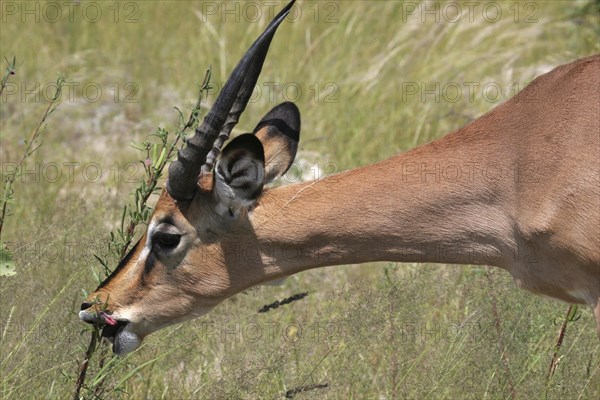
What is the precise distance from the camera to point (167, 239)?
495 centimetres

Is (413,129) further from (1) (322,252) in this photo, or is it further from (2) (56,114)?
(1) (322,252)

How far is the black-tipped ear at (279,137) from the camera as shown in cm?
522

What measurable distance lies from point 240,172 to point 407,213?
2.35ft

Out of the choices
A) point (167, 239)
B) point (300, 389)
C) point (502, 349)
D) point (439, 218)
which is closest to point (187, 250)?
point (167, 239)

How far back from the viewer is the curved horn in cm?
459

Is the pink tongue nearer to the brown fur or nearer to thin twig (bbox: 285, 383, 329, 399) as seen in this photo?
the brown fur

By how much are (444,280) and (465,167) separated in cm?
129

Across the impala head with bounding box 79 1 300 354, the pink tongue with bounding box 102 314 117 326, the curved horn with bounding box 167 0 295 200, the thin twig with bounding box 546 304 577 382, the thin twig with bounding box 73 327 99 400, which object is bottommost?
the thin twig with bounding box 546 304 577 382

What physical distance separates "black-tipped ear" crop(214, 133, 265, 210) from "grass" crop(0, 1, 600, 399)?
655 mm

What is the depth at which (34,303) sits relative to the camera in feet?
17.8

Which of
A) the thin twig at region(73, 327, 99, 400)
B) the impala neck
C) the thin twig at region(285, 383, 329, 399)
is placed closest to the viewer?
the impala neck

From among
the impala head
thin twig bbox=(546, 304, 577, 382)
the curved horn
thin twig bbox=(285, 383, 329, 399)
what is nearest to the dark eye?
the impala head

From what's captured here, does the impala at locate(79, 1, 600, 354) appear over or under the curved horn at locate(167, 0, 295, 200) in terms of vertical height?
under

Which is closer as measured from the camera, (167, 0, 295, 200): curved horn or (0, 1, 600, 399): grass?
(167, 0, 295, 200): curved horn
